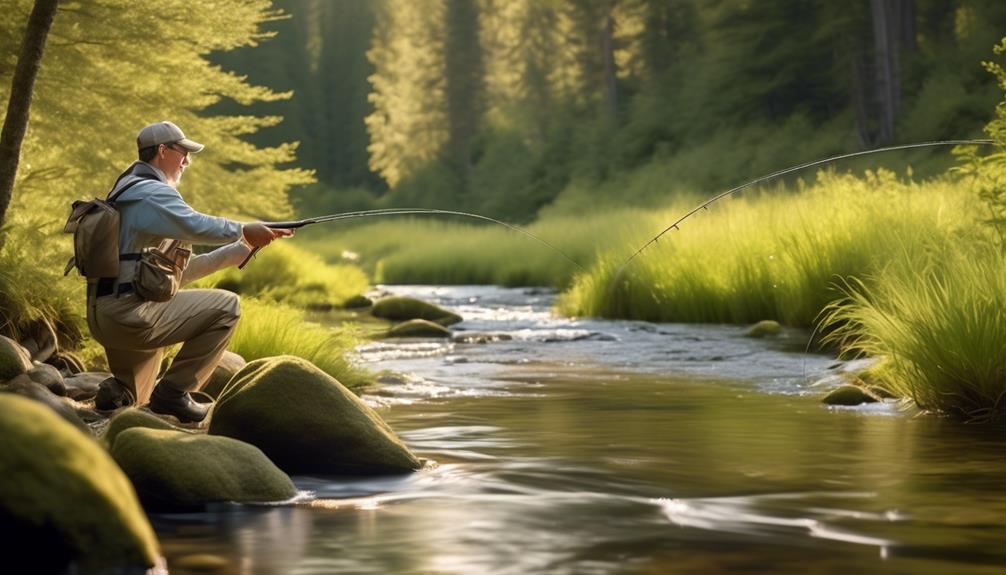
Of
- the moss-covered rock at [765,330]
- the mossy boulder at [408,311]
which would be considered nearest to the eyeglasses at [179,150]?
the moss-covered rock at [765,330]

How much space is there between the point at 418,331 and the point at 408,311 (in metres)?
3.52

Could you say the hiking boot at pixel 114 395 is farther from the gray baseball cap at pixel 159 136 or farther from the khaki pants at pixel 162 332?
the gray baseball cap at pixel 159 136

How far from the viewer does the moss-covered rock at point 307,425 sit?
739 centimetres

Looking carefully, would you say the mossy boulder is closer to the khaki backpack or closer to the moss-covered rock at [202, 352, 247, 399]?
the moss-covered rock at [202, 352, 247, 399]

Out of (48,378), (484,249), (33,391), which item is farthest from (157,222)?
(484,249)

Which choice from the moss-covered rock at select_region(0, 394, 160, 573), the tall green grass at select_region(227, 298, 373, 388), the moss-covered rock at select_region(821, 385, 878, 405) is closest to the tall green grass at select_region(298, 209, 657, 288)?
the tall green grass at select_region(227, 298, 373, 388)

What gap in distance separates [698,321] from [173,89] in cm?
688

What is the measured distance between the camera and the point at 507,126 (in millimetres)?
64125

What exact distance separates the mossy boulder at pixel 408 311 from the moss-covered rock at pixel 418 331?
2145 millimetres

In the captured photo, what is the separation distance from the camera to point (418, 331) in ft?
56.6

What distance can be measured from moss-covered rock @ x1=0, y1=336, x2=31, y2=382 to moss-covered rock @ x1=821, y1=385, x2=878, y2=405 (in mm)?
5456

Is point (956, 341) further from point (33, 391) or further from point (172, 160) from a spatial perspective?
point (33, 391)

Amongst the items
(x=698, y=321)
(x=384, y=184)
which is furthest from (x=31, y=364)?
(x=384, y=184)

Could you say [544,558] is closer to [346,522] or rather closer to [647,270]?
[346,522]
